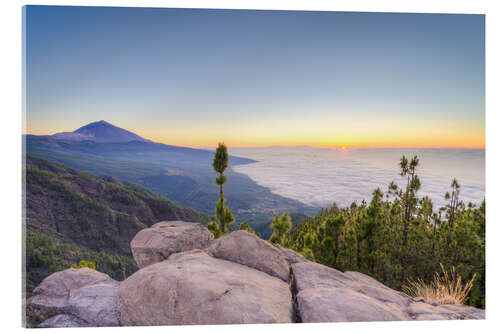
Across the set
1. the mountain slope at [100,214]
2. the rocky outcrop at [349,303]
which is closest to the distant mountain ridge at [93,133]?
the rocky outcrop at [349,303]

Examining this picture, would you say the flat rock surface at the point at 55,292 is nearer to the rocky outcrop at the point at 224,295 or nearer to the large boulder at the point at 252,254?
the rocky outcrop at the point at 224,295

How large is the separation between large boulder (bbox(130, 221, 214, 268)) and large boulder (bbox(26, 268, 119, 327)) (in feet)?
1.93

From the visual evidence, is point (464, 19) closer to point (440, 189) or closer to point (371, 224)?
point (440, 189)

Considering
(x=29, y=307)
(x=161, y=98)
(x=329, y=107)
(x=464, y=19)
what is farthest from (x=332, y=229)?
(x=29, y=307)

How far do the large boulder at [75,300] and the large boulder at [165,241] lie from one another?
0.59 metres

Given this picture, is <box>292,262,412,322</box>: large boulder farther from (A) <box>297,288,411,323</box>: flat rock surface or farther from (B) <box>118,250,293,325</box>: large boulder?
(B) <box>118,250,293,325</box>: large boulder

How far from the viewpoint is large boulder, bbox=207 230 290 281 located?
128 inches

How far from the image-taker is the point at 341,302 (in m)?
2.53

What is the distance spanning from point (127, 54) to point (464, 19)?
713 cm

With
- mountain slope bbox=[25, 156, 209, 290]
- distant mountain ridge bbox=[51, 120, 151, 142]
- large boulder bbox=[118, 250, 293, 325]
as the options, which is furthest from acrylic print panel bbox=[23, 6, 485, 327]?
mountain slope bbox=[25, 156, 209, 290]

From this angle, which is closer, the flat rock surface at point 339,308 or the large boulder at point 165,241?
the flat rock surface at point 339,308

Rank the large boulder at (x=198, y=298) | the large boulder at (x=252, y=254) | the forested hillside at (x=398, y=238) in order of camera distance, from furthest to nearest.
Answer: the forested hillside at (x=398, y=238) < the large boulder at (x=252, y=254) < the large boulder at (x=198, y=298)

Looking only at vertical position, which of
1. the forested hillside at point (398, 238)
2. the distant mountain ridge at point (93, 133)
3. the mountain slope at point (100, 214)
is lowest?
the mountain slope at point (100, 214)

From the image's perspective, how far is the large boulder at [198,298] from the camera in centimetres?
234
